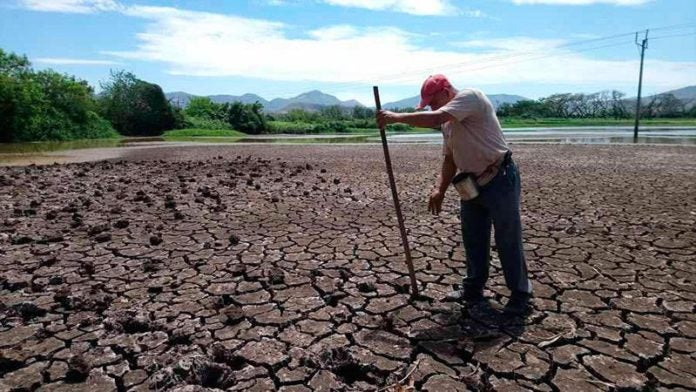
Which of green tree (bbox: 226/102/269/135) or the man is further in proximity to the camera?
green tree (bbox: 226/102/269/135)

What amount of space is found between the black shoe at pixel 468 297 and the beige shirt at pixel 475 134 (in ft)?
3.60

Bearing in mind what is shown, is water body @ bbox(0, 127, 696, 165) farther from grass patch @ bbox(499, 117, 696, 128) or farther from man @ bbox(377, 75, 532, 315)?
grass patch @ bbox(499, 117, 696, 128)

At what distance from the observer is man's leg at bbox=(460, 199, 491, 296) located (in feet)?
11.4

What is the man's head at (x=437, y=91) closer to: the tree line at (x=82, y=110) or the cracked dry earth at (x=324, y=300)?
the cracked dry earth at (x=324, y=300)

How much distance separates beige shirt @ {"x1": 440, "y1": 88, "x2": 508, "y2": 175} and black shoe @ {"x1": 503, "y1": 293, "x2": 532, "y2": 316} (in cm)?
102

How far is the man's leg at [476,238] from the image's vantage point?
3.48 m

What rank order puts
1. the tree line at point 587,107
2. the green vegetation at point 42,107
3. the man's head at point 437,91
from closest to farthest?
the man's head at point 437,91
the green vegetation at point 42,107
the tree line at point 587,107

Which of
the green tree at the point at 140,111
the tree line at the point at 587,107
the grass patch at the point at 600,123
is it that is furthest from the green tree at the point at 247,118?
the tree line at the point at 587,107

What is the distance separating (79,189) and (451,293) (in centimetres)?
906

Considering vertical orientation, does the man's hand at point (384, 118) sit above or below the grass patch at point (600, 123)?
above

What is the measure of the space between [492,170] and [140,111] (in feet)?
177

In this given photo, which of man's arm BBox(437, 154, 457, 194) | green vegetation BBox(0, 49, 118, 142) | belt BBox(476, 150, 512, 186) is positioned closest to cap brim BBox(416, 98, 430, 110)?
man's arm BBox(437, 154, 457, 194)

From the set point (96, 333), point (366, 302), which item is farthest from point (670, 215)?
point (96, 333)

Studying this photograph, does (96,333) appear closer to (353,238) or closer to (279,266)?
(279,266)
